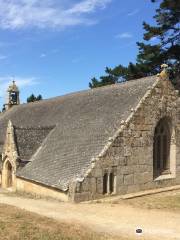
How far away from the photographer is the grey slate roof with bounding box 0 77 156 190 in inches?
724

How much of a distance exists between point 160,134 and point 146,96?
2.45 m

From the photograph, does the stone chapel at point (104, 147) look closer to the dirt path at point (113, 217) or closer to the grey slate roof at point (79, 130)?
the grey slate roof at point (79, 130)

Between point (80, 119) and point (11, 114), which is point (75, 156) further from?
point (11, 114)

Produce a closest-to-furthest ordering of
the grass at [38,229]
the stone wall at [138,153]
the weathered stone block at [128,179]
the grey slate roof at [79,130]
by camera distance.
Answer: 1. the grass at [38,229]
2. the stone wall at [138,153]
3. the grey slate roof at [79,130]
4. the weathered stone block at [128,179]

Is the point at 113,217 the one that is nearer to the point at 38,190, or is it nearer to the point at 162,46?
the point at 38,190

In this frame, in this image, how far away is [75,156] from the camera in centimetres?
1898

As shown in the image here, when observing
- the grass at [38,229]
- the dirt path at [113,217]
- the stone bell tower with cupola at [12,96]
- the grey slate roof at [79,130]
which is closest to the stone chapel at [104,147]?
the grey slate roof at [79,130]

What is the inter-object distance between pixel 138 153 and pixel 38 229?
8908 millimetres

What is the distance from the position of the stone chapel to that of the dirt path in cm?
117

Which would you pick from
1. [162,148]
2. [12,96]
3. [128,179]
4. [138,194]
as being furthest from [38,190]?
[12,96]

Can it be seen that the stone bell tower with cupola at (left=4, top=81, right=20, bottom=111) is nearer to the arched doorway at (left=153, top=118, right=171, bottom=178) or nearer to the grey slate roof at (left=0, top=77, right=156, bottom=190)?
the grey slate roof at (left=0, top=77, right=156, bottom=190)

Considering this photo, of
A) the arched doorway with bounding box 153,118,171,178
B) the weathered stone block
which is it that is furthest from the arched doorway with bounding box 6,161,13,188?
the arched doorway with bounding box 153,118,171,178

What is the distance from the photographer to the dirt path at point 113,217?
1216 cm

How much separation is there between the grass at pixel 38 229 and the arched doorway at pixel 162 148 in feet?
30.3
